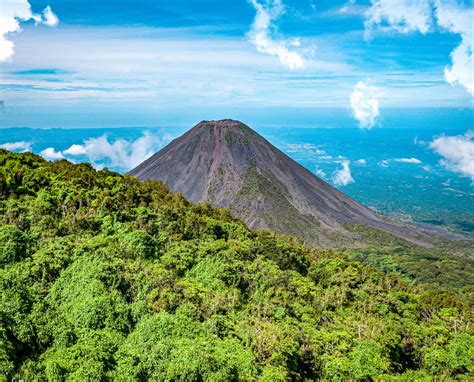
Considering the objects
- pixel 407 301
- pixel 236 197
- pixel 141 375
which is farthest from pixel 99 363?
pixel 236 197

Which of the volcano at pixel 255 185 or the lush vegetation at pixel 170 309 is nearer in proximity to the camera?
the lush vegetation at pixel 170 309

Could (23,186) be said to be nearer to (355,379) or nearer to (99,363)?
(99,363)

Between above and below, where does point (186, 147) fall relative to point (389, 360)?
above

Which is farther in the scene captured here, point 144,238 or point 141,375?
point 144,238

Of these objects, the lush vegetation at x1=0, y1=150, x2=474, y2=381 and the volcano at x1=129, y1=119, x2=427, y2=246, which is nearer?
the lush vegetation at x1=0, y1=150, x2=474, y2=381

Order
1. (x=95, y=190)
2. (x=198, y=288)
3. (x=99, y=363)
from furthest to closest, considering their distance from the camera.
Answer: (x=95, y=190), (x=198, y=288), (x=99, y=363)
